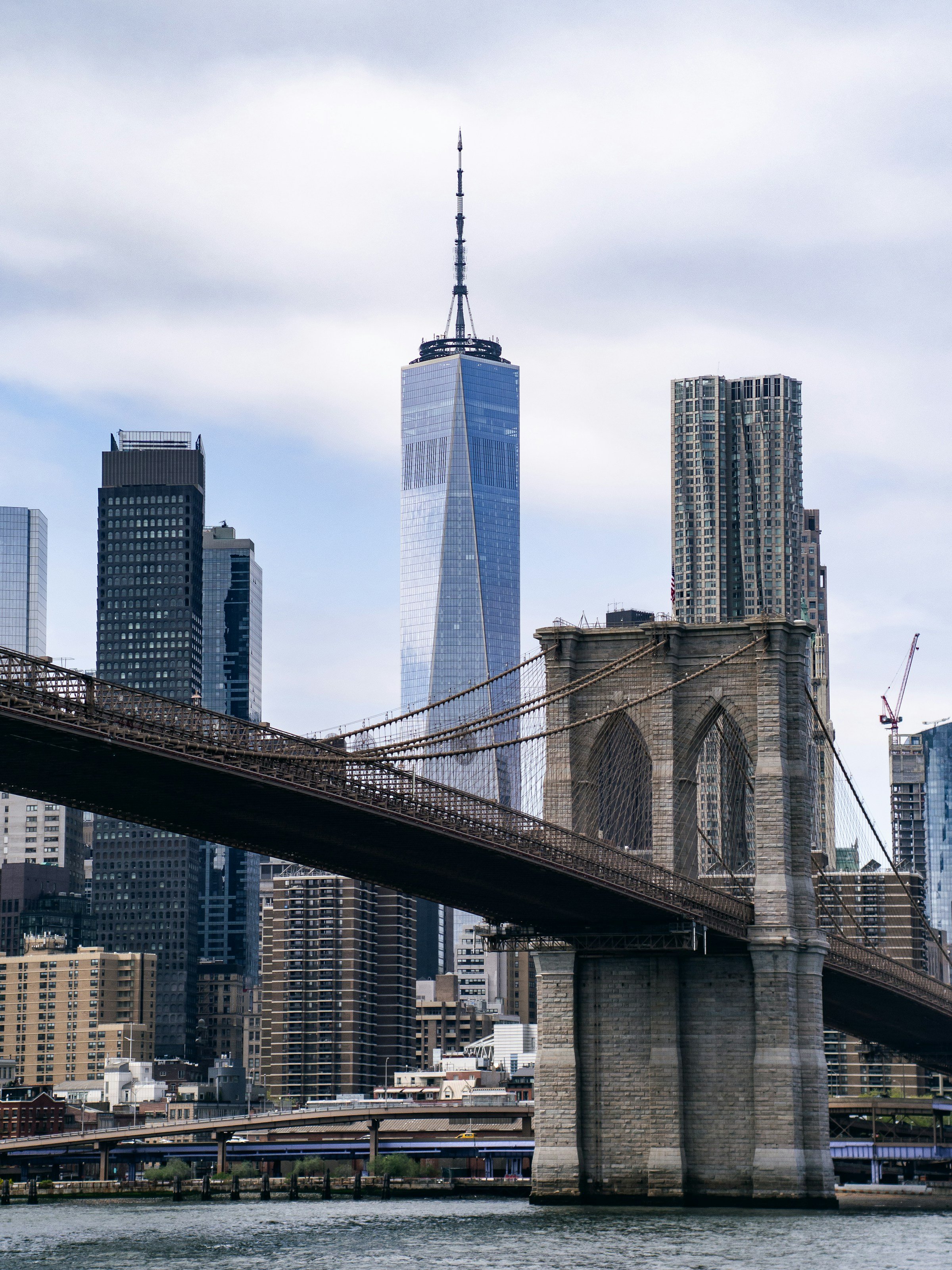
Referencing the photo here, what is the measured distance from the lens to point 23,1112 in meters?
162

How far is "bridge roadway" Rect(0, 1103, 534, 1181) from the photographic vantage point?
122 metres

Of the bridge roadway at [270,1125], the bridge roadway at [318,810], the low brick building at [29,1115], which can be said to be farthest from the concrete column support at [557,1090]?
the low brick building at [29,1115]

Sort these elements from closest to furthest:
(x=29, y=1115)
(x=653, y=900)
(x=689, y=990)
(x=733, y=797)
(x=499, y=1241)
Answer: (x=499, y=1241)
(x=653, y=900)
(x=689, y=990)
(x=733, y=797)
(x=29, y=1115)

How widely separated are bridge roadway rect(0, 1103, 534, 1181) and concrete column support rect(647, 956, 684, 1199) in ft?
173

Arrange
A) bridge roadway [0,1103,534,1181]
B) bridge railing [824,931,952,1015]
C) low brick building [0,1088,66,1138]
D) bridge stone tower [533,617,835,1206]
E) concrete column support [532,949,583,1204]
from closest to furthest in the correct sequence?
bridge stone tower [533,617,835,1206], concrete column support [532,949,583,1204], bridge railing [824,931,952,1015], bridge roadway [0,1103,534,1181], low brick building [0,1088,66,1138]

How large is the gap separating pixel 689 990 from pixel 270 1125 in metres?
56.0

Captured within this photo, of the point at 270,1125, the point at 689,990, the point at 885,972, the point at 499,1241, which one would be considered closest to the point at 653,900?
the point at 689,990

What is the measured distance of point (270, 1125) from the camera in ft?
412

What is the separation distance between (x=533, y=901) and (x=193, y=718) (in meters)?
18.9

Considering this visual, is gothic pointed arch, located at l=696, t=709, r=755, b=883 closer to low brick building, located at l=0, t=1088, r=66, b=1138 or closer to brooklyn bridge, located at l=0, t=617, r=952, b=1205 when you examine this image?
brooklyn bridge, located at l=0, t=617, r=952, b=1205

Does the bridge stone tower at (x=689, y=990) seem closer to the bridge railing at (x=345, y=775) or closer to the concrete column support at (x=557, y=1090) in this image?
the concrete column support at (x=557, y=1090)

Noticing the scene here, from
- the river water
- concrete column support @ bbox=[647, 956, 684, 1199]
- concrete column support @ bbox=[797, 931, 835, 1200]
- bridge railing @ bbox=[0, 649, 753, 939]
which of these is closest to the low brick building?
the river water

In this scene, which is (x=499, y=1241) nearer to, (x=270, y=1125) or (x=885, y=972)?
(x=885, y=972)

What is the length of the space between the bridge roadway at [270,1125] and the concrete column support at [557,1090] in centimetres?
4982
